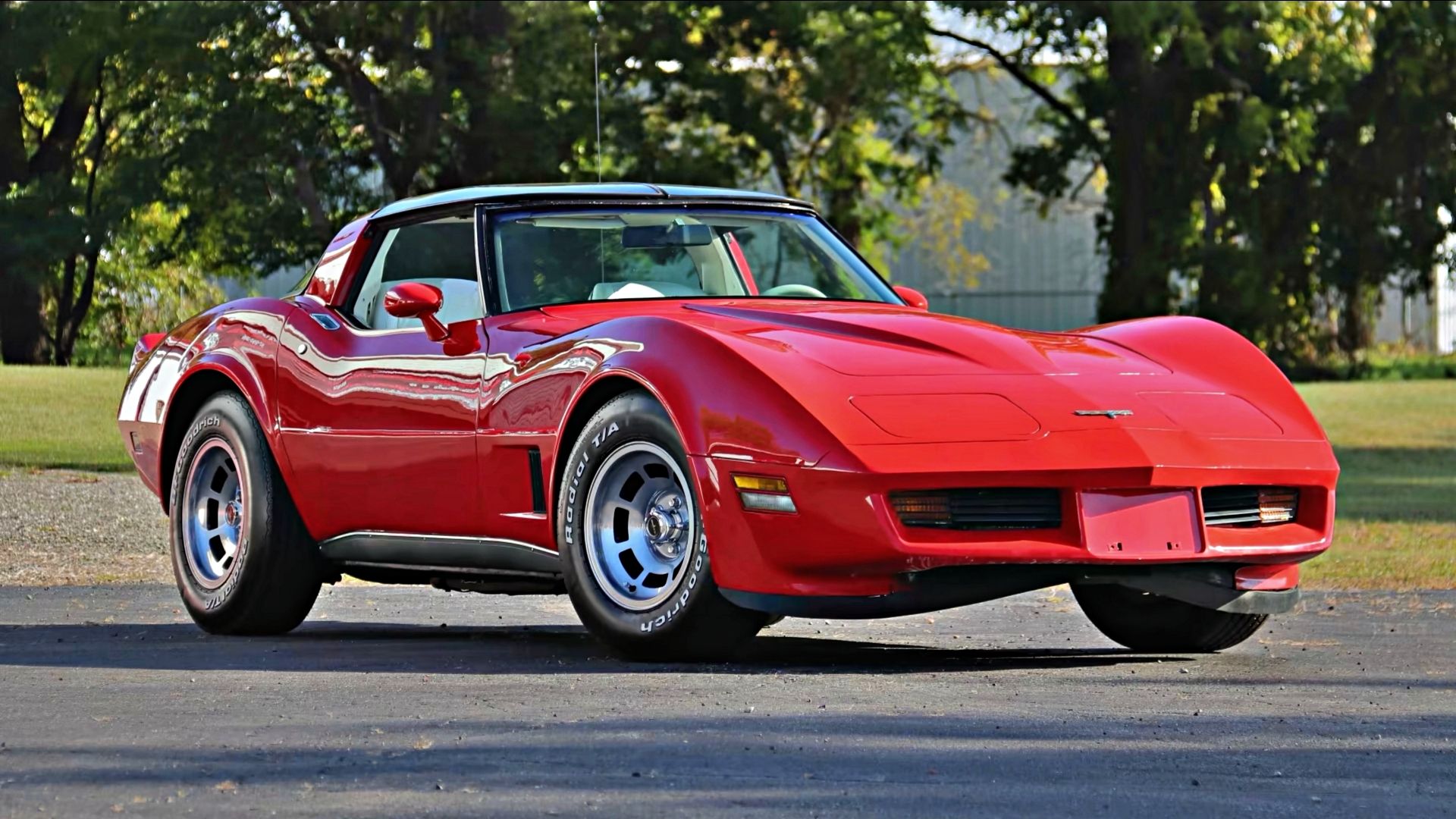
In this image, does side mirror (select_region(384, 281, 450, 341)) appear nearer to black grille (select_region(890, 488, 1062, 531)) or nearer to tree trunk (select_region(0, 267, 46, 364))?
black grille (select_region(890, 488, 1062, 531))

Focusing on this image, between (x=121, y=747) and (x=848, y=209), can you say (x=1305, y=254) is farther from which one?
(x=121, y=747)

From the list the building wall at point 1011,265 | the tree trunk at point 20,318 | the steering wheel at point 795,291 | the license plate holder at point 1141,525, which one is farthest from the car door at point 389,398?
the building wall at point 1011,265

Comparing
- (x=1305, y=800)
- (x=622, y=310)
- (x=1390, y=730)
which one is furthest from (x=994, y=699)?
(x=622, y=310)

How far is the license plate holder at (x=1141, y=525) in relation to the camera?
6.07 meters

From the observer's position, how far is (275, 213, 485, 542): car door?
717 cm

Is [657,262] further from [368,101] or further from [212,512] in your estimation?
[368,101]

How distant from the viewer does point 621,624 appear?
20.9 feet

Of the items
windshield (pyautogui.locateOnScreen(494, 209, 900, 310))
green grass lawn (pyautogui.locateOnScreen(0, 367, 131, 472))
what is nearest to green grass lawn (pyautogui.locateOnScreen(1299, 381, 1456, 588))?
windshield (pyautogui.locateOnScreen(494, 209, 900, 310))

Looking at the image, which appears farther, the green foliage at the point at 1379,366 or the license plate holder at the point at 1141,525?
the green foliage at the point at 1379,366

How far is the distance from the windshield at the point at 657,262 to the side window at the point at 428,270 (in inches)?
5.7

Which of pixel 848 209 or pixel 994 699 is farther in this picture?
pixel 848 209

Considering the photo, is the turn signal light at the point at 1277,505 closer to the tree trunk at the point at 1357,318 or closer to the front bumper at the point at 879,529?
the front bumper at the point at 879,529

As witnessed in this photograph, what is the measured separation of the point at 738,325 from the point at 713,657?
987 millimetres

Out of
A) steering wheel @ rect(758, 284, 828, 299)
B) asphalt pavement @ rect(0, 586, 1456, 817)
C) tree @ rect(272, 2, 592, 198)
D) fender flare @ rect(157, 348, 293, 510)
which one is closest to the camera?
asphalt pavement @ rect(0, 586, 1456, 817)
